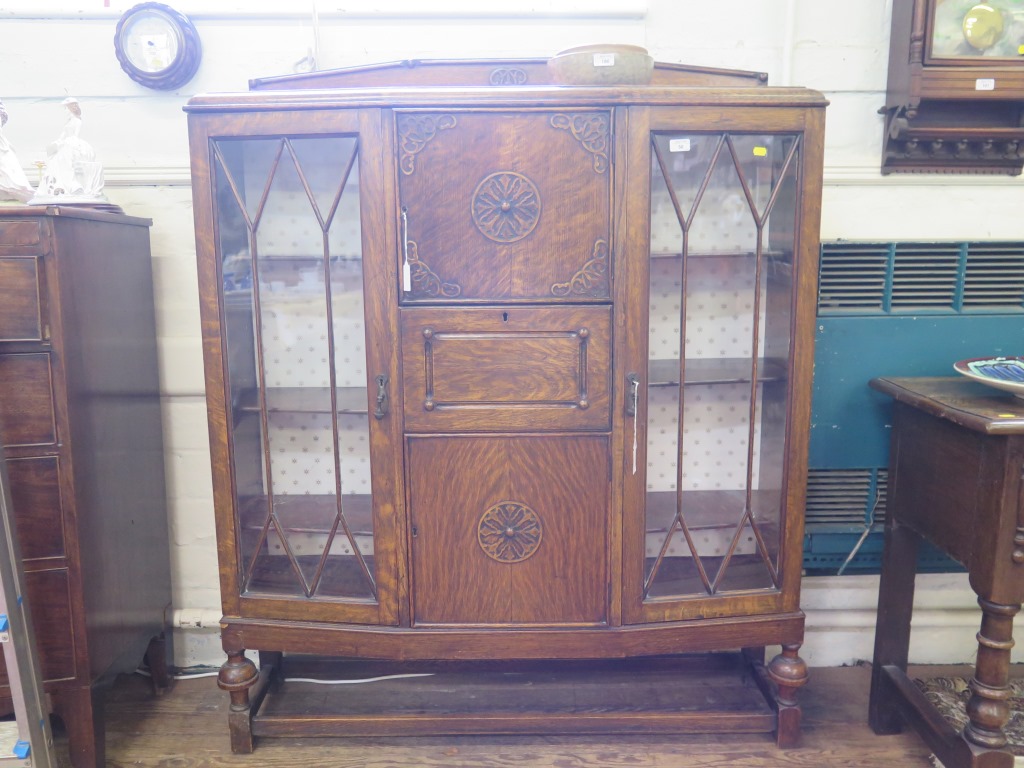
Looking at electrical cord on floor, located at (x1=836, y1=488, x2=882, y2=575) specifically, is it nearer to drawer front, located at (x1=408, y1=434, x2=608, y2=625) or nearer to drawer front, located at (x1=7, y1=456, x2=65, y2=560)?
drawer front, located at (x1=408, y1=434, x2=608, y2=625)

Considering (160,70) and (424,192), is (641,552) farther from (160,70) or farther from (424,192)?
(160,70)

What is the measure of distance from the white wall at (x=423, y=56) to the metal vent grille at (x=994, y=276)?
63mm

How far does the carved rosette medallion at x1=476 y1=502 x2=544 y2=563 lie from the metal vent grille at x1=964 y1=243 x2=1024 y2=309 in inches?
54.0

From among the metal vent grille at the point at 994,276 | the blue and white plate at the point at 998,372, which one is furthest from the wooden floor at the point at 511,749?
the metal vent grille at the point at 994,276

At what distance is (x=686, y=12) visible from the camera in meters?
2.00

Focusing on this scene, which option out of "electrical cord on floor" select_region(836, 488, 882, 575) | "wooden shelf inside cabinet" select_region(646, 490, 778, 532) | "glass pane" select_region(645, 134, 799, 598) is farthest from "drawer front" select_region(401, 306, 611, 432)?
"electrical cord on floor" select_region(836, 488, 882, 575)

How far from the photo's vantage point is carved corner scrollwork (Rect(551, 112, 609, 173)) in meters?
1.55

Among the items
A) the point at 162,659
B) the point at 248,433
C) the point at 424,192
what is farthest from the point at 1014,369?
the point at 162,659

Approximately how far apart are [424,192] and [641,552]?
938 millimetres

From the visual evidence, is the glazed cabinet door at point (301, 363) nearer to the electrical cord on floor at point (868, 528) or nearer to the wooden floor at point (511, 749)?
the wooden floor at point (511, 749)

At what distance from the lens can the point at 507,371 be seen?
1623 millimetres

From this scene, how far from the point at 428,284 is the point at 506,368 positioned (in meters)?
0.25

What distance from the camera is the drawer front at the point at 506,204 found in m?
1.56

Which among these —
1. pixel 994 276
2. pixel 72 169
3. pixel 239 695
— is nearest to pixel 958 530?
pixel 994 276
